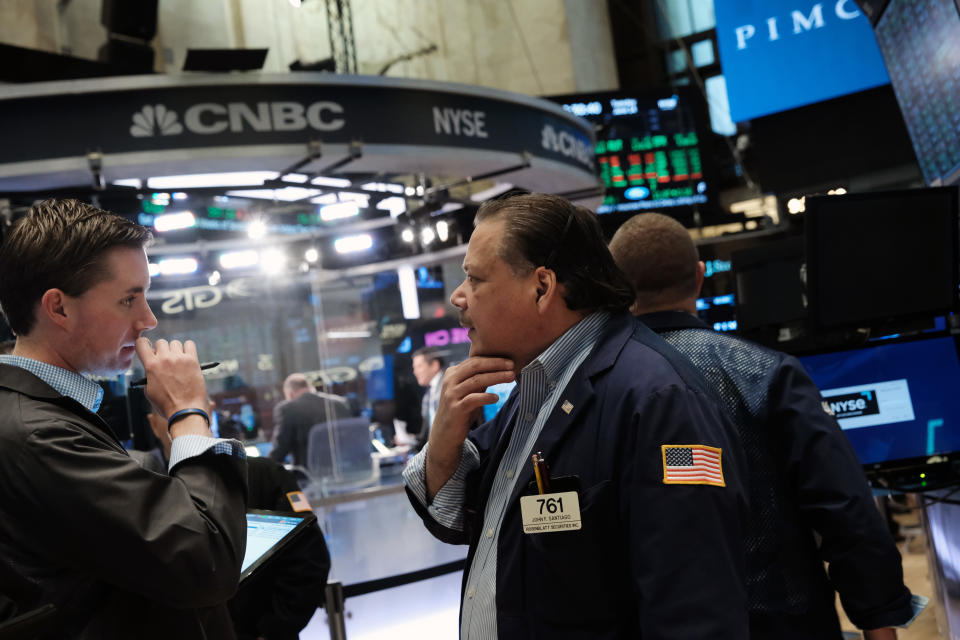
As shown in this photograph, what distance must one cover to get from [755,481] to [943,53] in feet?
7.44

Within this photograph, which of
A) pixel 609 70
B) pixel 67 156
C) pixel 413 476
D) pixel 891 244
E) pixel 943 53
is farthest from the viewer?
pixel 609 70

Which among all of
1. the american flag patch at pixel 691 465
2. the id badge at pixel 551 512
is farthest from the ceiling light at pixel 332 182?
the american flag patch at pixel 691 465

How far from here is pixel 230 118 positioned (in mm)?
5273

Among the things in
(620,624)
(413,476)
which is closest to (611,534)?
(620,624)

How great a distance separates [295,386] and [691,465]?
607 cm

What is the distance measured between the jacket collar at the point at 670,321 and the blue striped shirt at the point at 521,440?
2.18 ft

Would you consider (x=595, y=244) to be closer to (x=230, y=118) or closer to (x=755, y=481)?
(x=755, y=481)

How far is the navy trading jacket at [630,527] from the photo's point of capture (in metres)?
1.24

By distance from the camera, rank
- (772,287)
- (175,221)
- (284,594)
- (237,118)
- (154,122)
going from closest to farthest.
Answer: (284,594) < (772,287) < (154,122) < (237,118) < (175,221)

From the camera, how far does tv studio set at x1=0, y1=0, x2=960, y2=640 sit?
4.40 feet

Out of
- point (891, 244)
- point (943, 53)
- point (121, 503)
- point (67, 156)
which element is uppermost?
point (67, 156)

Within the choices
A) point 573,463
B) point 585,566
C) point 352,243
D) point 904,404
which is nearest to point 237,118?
point 352,243

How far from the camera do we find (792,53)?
890cm

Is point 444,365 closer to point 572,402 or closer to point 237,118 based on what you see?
point 237,118
